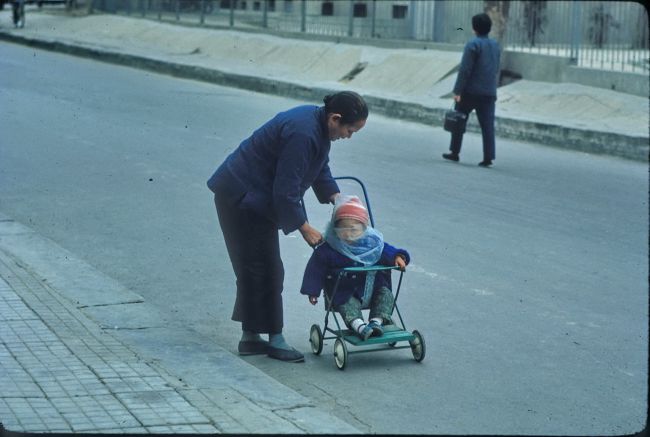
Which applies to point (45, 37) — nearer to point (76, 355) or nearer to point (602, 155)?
point (602, 155)

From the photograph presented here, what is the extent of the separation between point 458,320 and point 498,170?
6.45m

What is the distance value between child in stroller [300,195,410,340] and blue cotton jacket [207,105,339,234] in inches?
10.3

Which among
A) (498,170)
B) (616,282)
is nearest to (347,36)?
(498,170)

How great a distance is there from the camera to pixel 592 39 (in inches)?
794

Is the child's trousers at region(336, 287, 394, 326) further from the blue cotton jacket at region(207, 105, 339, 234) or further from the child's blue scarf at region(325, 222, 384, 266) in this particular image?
the blue cotton jacket at region(207, 105, 339, 234)

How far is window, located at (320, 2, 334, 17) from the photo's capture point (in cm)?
2572

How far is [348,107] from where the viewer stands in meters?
6.12

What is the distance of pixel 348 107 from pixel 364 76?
16.3m

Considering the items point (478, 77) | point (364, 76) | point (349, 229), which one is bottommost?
point (364, 76)

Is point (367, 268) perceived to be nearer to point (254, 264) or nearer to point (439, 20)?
point (254, 264)

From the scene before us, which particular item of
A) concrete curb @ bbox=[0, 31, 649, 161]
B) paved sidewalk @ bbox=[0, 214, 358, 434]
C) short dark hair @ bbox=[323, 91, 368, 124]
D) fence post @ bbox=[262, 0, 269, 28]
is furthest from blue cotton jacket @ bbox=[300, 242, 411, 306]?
fence post @ bbox=[262, 0, 269, 28]

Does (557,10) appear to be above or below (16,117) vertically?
above

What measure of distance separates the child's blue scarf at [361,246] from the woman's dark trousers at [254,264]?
305 millimetres

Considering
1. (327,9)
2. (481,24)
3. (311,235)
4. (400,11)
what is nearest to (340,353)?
(311,235)
